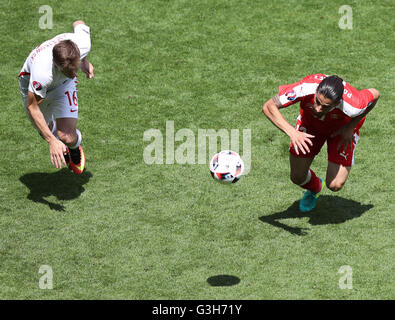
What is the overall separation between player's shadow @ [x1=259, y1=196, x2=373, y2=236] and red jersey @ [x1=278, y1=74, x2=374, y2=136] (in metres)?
1.16

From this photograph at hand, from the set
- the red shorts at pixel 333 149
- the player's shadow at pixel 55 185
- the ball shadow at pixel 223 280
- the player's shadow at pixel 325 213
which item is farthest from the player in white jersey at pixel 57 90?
the red shorts at pixel 333 149

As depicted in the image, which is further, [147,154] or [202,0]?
[202,0]

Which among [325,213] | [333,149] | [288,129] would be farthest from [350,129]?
[325,213]

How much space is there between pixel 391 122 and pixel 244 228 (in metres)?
3.53

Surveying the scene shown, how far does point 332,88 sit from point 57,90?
150 inches

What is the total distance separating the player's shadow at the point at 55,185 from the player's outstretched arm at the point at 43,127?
1.02 metres

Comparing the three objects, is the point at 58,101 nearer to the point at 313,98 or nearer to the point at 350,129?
the point at 313,98

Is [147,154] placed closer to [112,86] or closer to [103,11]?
[112,86]

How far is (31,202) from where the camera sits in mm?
9117

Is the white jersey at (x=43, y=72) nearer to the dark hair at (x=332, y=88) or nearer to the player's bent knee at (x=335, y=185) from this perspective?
the dark hair at (x=332, y=88)

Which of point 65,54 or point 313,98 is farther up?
point 65,54

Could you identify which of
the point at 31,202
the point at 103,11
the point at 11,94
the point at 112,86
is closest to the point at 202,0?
the point at 103,11

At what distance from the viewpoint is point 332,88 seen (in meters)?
7.50

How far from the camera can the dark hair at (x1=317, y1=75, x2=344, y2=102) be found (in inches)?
295
